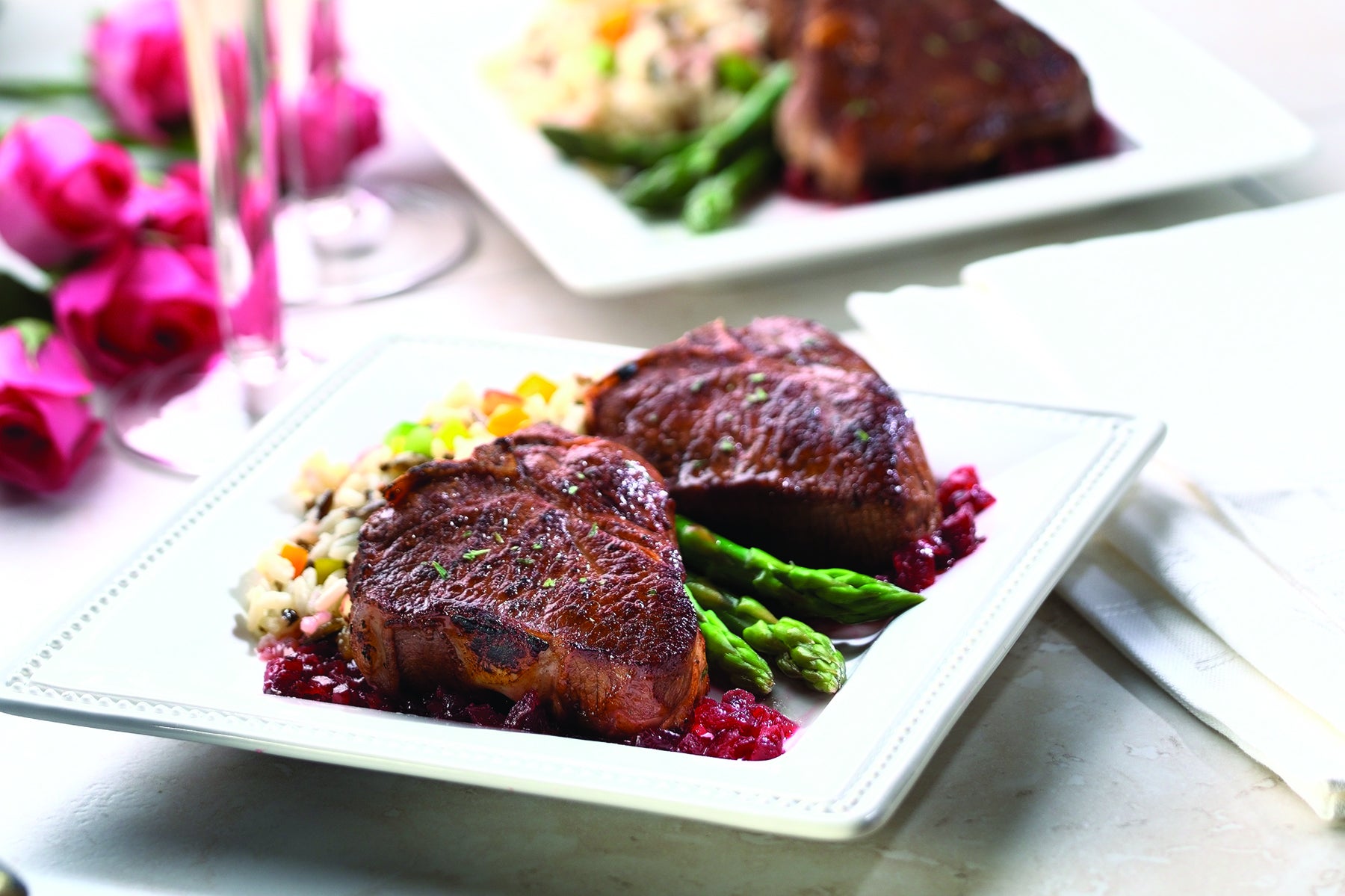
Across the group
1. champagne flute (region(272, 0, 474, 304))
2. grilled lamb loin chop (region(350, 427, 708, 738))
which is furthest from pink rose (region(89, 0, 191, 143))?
grilled lamb loin chop (region(350, 427, 708, 738))

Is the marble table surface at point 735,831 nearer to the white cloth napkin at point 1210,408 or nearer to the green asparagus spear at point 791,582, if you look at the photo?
the white cloth napkin at point 1210,408

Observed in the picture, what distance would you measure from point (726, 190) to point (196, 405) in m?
1.43

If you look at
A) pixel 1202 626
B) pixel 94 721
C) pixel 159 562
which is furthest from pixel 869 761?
pixel 159 562

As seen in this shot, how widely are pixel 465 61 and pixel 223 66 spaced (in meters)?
1.81

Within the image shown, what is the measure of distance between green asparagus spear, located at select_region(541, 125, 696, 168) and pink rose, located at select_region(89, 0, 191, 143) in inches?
45.8

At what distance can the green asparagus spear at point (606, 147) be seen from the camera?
4230 mm

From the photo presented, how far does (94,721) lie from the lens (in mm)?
2166

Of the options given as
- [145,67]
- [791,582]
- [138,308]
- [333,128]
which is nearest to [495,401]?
[791,582]

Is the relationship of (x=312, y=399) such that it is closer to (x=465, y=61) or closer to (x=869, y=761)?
(x=869, y=761)

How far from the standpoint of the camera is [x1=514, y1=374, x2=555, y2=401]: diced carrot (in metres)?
2.97

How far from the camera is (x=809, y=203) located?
4191mm

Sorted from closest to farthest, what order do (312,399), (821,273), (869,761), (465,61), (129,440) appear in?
(869,761) → (312,399) → (129,440) → (821,273) → (465,61)

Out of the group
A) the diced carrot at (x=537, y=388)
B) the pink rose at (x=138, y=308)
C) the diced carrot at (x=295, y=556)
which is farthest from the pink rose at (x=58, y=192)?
the diced carrot at (x=295, y=556)

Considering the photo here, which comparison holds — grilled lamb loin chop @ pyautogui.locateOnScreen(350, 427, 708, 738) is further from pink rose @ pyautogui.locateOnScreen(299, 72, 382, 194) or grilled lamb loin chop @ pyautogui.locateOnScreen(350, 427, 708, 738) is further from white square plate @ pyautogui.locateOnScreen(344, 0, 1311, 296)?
pink rose @ pyautogui.locateOnScreen(299, 72, 382, 194)
